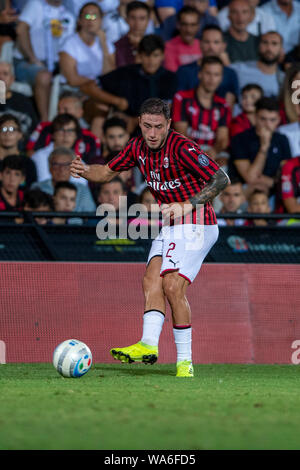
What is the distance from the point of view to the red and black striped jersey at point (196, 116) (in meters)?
12.6

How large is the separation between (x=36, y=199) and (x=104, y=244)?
1.21 meters

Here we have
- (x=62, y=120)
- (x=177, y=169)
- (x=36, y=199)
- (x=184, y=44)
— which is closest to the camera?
(x=177, y=169)

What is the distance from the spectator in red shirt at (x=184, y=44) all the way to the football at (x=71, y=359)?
6.73 metres

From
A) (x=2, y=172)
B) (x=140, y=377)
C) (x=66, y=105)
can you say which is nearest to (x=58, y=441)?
(x=140, y=377)

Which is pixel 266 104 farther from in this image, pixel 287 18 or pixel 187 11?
pixel 287 18

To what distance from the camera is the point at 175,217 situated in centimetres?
818

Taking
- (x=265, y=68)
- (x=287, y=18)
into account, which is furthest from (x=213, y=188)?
(x=287, y=18)

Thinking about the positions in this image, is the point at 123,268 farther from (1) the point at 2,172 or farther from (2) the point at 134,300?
(1) the point at 2,172

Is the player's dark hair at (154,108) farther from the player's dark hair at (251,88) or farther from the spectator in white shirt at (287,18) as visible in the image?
the spectator in white shirt at (287,18)

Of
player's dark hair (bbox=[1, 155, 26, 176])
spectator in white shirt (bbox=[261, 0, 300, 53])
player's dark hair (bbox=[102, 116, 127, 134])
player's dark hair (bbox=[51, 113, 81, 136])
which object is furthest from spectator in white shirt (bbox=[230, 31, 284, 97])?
player's dark hair (bbox=[1, 155, 26, 176])

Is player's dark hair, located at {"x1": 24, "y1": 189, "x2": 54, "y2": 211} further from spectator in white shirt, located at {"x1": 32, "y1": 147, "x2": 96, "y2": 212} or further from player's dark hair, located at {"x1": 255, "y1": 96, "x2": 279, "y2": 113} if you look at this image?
player's dark hair, located at {"x1": 255, "y1": 96, "x2": 279, "y2": 113}

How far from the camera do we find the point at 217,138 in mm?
12773

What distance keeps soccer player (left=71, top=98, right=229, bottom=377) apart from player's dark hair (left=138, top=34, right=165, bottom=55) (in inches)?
172

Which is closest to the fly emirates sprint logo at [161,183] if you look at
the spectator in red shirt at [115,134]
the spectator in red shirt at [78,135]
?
the spectator in red shirt at [78,135]
